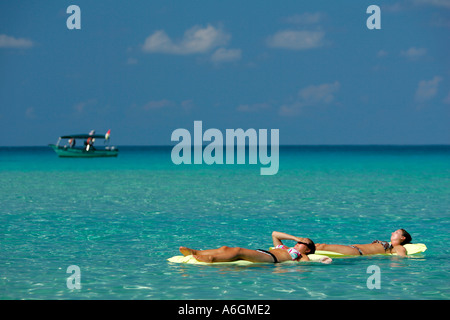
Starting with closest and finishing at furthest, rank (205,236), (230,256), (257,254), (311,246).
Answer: (230,256), (257,254), (311,246), (205,236)

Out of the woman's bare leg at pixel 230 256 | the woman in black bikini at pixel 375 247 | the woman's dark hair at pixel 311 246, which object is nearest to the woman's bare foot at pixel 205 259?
the woman's bare leg at pixel 230 256

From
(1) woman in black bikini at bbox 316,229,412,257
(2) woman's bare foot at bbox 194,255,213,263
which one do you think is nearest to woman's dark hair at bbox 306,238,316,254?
(1) woman in black bikini at bbox 316,229,412,257

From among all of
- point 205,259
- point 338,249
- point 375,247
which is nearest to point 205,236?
point 205,259

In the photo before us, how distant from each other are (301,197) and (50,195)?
11658mm

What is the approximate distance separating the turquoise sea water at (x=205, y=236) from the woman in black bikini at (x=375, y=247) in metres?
0.23

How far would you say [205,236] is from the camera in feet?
51.2

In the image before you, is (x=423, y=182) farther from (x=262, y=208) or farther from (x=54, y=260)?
(x=54, y=260)

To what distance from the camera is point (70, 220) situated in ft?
60.3

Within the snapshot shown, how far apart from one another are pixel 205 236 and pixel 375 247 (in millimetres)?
4743

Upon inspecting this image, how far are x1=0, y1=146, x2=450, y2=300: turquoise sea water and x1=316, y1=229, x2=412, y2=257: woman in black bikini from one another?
→ 0.23m

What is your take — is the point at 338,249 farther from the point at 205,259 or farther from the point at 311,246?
the point at 205,259

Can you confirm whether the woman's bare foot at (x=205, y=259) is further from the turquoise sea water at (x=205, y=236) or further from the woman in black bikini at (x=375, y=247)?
the woman in black bikini at (x=375, y=247)

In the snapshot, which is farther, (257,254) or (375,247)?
(375,247)

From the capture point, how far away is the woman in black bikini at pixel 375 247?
41.6 feet
